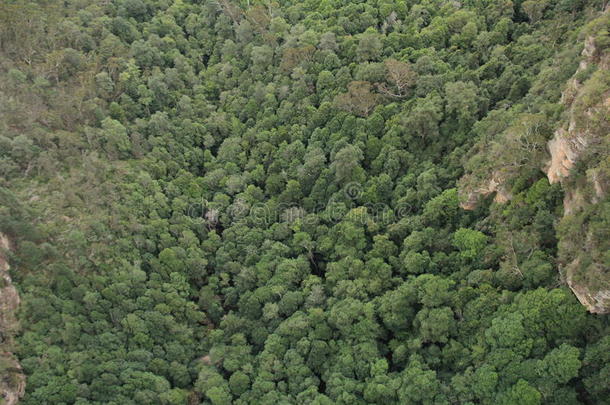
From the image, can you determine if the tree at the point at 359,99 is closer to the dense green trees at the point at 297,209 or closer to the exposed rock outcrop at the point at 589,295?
the dense green trees at the point at 297,209

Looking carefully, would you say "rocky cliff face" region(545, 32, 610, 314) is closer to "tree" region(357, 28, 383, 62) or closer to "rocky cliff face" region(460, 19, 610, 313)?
"rocky cliff face" region(460, 19, 610, 313)

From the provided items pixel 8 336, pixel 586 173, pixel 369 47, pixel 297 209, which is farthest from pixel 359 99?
pixel 8 336

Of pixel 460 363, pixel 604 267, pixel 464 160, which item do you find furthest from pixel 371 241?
pixel 604 267

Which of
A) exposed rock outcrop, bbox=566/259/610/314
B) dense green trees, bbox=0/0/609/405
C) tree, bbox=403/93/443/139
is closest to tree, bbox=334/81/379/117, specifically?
dense green trees, bbox=0/0/609/405

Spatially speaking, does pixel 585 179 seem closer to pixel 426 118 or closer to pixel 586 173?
pixel 586 173

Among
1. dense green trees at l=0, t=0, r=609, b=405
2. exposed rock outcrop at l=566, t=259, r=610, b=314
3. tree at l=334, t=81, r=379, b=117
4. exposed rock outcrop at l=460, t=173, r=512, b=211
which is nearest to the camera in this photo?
exposed rock outcrop at l=566, t=259, r=610, b=314

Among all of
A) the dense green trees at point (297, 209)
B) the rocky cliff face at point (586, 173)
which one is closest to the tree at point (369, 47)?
the dense green trees at point (297, 209)
